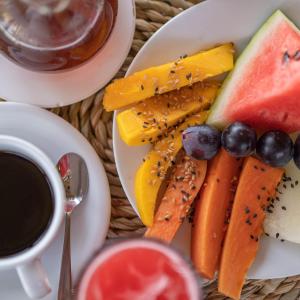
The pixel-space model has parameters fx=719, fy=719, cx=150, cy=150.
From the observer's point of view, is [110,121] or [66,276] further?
[110,121]

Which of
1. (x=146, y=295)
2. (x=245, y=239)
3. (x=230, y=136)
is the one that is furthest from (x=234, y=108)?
(x=146, y=295)

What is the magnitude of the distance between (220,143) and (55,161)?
0.31 meters

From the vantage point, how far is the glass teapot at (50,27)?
48.2 inches

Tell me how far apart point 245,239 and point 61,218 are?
344 mm

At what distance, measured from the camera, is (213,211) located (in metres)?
1.32

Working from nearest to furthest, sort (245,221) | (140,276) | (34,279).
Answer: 1. (140,276)
2. (34,279)
3. (245,221)

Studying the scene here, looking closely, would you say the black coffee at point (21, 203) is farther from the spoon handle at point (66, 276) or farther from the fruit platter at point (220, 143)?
the fruit platter at point (220, 143)

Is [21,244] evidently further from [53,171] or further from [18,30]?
[18,30]

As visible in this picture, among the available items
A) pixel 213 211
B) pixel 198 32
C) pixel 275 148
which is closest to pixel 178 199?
pixel 213 211

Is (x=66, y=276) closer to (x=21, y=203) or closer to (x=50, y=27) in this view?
(x=21, y=203)

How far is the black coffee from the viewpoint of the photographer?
1.30 meters

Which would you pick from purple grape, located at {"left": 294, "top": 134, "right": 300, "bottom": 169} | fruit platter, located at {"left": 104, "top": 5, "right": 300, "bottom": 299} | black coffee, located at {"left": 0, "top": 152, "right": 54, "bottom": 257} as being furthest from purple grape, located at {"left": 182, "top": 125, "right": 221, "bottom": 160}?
black coffee, located at {"left": 0, "top": 152, "right": 54, "bottom": 257}

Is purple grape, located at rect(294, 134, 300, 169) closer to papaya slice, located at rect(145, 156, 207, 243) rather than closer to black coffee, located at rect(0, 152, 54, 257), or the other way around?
papaya slice, located at rect(145, 156, 207, 243)

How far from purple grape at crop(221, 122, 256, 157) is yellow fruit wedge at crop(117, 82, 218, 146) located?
0.26ft
